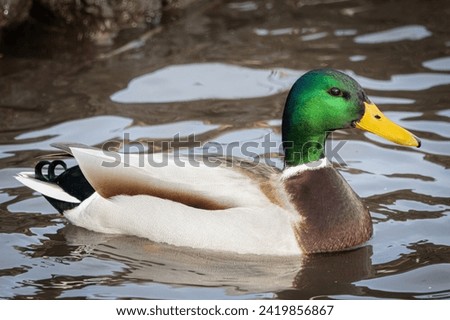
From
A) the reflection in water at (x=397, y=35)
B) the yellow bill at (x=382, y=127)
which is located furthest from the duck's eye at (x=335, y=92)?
the reflection in water at (x=397, y=35)

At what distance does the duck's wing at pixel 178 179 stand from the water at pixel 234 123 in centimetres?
35

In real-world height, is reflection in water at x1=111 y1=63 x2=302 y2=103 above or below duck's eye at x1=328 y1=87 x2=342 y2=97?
below

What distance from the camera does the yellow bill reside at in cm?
659

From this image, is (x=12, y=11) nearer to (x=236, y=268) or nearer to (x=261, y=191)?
(x=261, y=191)

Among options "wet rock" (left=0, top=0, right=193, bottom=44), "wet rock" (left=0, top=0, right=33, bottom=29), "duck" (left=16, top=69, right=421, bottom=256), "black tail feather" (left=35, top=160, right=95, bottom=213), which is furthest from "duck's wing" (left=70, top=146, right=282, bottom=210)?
"wet rock" (left=0, top=0, right=193, bottom=44)

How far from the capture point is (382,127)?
660 centimetres

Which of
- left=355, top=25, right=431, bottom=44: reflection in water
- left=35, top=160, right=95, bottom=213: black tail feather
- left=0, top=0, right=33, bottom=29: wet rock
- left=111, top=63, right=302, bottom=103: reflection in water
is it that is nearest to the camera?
left=35, top=160, right=95, bottom=213: black tail feather

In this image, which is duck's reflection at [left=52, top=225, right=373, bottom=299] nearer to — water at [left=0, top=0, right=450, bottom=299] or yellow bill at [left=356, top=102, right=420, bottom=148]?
water at [left=0, top=0, right=450, bottom=299]

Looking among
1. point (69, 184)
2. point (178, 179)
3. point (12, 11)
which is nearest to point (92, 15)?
point (12, 11)

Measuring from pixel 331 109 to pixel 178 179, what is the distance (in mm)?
1084

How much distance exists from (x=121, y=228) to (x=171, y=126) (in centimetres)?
208

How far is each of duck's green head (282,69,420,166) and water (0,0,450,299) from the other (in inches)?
29.4

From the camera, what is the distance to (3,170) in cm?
780
